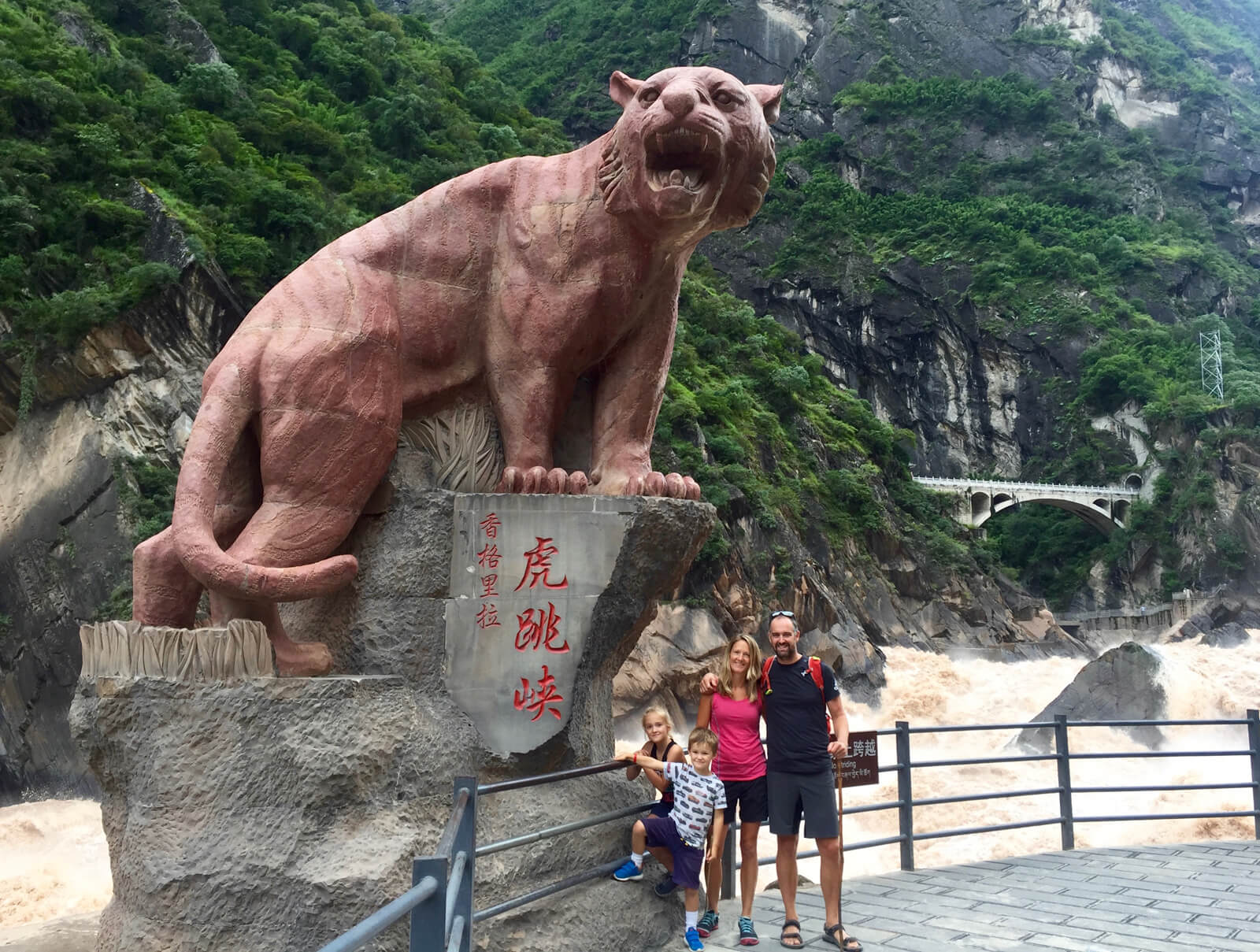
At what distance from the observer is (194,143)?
18.0 m

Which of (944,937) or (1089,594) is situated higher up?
(1089,594)

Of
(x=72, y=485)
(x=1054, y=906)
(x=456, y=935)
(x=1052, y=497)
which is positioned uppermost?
(x=1052, y=497)

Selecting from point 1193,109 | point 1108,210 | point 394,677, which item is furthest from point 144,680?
point 1193,109

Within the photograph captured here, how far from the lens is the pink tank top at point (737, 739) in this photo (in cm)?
423

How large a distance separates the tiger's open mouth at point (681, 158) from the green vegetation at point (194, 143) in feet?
40.3

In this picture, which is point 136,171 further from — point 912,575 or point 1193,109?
point 1193,109

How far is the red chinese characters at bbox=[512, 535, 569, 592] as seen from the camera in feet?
14.3

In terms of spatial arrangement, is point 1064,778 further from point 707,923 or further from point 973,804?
point 973,804

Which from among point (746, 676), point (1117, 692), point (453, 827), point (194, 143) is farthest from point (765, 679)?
point (194, 143)

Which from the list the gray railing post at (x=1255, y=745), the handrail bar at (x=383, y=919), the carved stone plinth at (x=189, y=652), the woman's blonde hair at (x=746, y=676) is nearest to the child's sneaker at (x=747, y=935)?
the woman's blonde hair at (x=746, y=676)

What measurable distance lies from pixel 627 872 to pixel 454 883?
1801mm

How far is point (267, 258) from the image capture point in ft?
54.0

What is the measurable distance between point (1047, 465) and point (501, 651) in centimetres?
4841

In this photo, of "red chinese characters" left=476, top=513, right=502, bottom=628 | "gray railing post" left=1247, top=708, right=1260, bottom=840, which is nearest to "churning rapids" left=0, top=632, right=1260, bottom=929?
"gray railing post" left=1247, top=708, right=1260, bottom=840
